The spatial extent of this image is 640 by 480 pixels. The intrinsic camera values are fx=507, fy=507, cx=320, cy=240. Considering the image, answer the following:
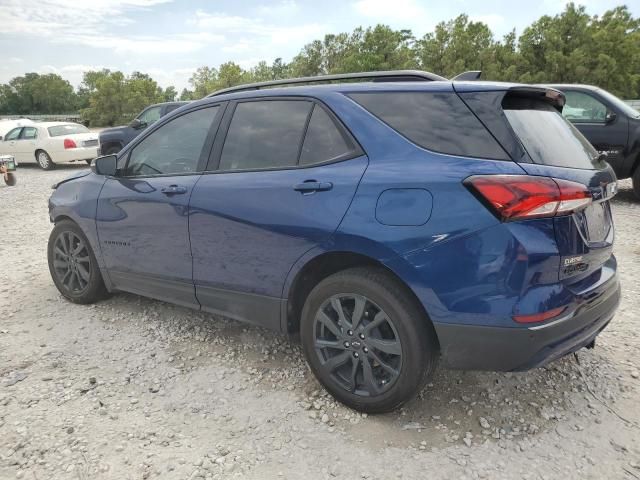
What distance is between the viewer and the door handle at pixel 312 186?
105 inches

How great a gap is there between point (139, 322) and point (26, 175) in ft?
42.1

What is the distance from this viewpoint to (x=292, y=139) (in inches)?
117

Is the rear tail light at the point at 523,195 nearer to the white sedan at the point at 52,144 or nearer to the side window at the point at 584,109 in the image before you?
the side window at the point at 584,109

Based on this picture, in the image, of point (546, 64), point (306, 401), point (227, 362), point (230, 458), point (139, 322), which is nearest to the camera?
point (230, 458)

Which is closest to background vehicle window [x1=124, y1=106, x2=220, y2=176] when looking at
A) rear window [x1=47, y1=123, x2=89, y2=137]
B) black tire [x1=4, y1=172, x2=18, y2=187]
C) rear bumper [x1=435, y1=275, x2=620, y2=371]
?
rear bumper [x1=435, y1=275, x2=620, y2=371]

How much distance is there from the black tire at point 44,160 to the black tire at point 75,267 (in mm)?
12514

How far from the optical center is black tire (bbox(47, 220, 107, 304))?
14.0ft

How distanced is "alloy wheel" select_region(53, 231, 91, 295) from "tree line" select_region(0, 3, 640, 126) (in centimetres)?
3602

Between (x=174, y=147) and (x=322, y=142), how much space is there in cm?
136

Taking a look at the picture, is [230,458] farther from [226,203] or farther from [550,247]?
[550,247]

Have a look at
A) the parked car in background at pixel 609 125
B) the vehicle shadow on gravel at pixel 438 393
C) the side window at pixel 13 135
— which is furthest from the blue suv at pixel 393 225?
the side window at pixel 13 135

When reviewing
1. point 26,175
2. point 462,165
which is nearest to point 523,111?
point 462,165

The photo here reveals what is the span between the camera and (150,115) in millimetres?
13953

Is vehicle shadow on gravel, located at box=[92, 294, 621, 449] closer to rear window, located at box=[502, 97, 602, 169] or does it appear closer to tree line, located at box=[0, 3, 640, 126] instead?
rear window, located at box=[502, 97, 602, 169]
